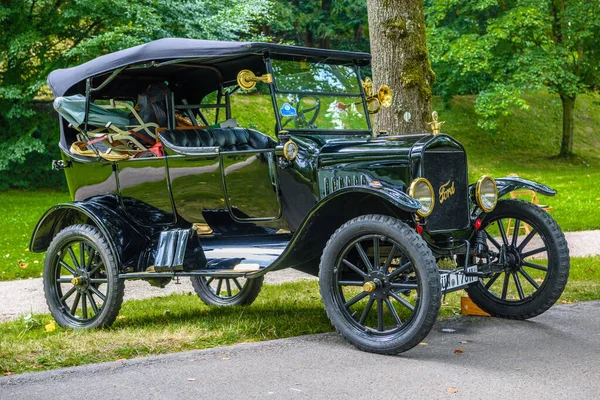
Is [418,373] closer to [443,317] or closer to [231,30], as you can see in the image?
[443,317]

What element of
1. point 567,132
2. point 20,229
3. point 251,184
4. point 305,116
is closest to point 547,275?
point 305,116

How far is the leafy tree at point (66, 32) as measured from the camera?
1886 centimetres

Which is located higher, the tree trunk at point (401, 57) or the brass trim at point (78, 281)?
the tree trunk at point (401, 57)

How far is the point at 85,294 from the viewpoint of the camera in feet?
22.4

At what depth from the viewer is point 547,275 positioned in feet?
20.5

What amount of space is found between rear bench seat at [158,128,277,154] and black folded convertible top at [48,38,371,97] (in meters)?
0.61

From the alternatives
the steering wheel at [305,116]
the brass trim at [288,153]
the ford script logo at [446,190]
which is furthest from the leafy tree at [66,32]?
the ford script logo at [446,190]

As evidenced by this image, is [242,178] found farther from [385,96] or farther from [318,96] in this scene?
[385,96]

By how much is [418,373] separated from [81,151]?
12.1 ft

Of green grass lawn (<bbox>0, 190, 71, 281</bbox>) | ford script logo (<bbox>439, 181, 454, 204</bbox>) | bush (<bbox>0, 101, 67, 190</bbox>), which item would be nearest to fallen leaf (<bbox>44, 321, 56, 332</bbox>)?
green grass lawn (<bbox>0, 190, 71, 281</bbox>)

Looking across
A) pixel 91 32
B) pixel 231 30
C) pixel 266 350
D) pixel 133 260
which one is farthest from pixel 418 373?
pixel 91 32

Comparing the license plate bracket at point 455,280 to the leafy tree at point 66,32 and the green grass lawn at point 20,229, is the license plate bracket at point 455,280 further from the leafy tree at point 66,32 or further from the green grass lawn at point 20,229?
the leafy tree at point 66,32

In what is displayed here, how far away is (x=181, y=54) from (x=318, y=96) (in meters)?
1.14

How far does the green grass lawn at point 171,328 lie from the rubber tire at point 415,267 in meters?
0.66
